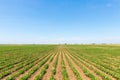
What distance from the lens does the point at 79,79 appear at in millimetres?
9812

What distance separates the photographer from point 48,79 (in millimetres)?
9781

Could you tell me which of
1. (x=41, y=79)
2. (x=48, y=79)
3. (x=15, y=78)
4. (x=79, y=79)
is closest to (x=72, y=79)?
(x=79, y=79)

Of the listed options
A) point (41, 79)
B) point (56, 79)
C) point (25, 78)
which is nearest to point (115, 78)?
point (56, 79)

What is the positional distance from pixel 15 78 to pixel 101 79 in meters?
7.71

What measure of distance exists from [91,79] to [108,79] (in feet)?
4.93

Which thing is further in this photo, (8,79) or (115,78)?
(115,78)

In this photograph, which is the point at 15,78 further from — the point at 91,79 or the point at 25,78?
the point at 91,79

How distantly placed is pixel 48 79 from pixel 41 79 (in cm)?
63

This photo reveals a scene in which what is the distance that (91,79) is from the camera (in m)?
9.81

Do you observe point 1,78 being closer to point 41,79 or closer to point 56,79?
point 41,79

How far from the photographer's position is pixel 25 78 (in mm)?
9891

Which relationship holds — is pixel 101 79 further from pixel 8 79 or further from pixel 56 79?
pixel 8 79

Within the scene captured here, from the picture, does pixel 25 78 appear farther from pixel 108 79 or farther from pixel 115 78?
pixel 115 78

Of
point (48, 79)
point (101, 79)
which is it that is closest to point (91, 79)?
point (101, 79)
